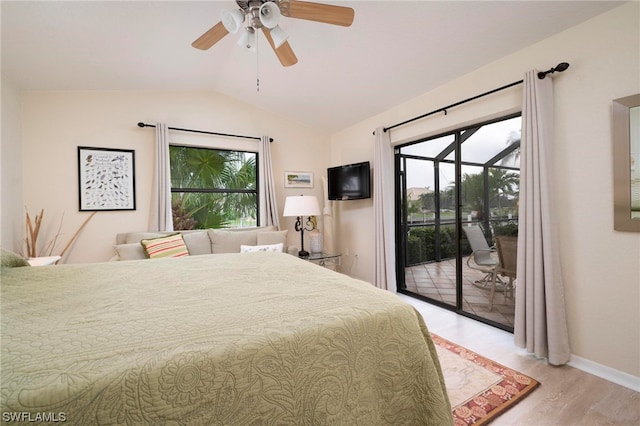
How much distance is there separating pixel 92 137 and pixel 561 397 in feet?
15.8

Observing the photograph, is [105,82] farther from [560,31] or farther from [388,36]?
[560,31]

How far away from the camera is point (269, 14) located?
165cm

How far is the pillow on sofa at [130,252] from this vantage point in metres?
3.01

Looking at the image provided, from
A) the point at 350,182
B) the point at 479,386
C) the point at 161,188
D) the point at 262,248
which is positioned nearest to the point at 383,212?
the point at 350,182

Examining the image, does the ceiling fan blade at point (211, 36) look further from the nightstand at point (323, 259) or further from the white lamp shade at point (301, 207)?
the nightstand at point (323, 259)

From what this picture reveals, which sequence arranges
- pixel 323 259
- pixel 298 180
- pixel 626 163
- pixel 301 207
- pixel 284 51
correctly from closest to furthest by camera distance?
pixel 626 163, pixel 284 51, pixel 301 207, pixel 323 259, pixel 298 180

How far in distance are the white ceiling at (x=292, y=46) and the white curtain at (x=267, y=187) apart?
0.84 meters

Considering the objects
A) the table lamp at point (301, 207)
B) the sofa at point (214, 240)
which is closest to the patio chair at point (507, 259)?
the table lamp at point (301, 207)

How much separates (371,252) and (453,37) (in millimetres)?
2677

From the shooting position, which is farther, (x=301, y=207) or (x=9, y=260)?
(x=301, y=207)

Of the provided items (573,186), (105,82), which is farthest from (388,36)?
(105,82)

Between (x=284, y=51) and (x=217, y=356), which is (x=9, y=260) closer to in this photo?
(x=217, y=356)

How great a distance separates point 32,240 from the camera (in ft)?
9.45

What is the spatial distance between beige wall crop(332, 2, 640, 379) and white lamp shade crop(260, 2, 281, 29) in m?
2.01
